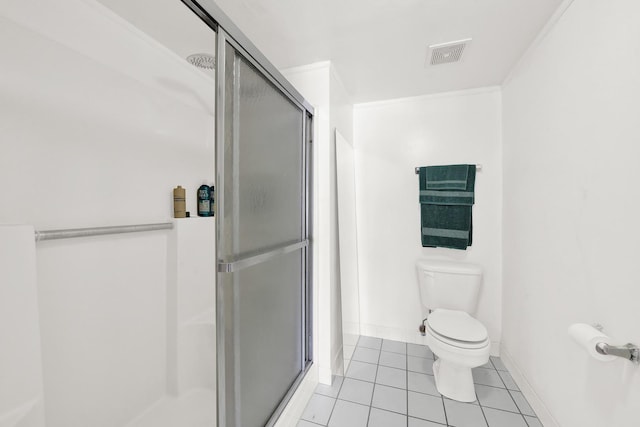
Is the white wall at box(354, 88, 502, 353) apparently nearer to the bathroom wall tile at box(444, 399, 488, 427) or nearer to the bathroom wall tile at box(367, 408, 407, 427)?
the bathroom wall tile at box(444, 399, 488, 427)

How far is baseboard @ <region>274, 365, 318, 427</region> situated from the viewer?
1427mm

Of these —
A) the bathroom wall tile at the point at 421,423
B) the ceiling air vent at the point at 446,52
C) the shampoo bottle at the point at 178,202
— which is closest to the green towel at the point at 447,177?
the ceiling air vent at the point at 446,52

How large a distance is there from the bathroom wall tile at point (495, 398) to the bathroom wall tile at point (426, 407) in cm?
29

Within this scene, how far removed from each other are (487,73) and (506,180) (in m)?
0.83

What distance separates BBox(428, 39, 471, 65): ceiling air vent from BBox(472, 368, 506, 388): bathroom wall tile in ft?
7.41

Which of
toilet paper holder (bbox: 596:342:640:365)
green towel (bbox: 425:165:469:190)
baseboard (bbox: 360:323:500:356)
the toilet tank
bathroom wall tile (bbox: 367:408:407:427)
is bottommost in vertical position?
bathroom wall tile (bbox: 367:408:407:427)

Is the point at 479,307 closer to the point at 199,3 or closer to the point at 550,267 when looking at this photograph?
the point at 550,267

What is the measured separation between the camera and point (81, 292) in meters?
1.27

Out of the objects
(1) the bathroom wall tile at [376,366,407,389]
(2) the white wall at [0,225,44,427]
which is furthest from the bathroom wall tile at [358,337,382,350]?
(2) the white wall at [0,225,44,427]

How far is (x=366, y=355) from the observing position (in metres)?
2.25

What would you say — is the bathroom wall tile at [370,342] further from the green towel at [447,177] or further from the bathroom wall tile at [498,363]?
the green towel at [447,177]

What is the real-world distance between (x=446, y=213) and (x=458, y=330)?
0.95m

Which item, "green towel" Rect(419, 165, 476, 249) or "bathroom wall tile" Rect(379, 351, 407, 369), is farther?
"green towel" Rect(419, 165, 476, 249)

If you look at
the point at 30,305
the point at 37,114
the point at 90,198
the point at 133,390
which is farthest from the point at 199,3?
the point at 133,390
